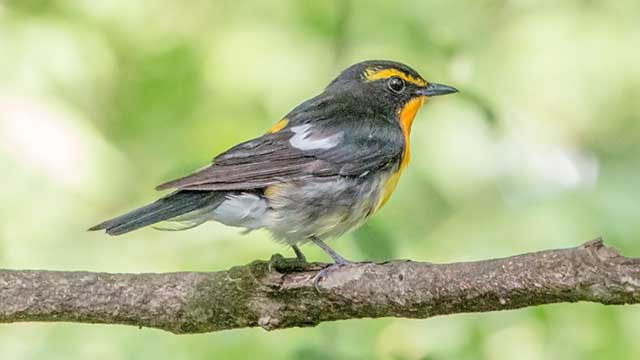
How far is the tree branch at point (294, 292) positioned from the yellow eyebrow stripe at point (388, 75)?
5.61 feet

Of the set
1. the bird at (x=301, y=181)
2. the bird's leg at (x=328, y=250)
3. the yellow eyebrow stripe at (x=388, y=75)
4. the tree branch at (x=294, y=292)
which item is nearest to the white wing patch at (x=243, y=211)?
the bird at (x=301, y=181)

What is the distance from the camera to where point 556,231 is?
488 centimetres

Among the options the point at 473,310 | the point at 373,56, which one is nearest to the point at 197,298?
the point at 473,310

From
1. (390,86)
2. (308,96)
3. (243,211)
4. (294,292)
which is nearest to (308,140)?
(243,211)

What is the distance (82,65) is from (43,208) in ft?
3.48

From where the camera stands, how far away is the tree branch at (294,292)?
291 centimetres

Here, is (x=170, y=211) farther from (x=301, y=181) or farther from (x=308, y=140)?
(x=308, y=140)

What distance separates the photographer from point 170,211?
388cm

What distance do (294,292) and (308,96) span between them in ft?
9.14

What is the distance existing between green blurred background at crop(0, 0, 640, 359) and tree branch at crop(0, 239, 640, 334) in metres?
0.31

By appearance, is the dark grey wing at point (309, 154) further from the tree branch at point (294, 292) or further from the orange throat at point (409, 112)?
the tree branch at point (294, 292)

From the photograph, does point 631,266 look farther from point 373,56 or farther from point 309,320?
point 373,56

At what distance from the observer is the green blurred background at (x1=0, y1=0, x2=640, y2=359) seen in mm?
4668

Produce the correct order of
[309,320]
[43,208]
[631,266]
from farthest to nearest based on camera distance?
[43,208] < [309,320] < [631,266]
